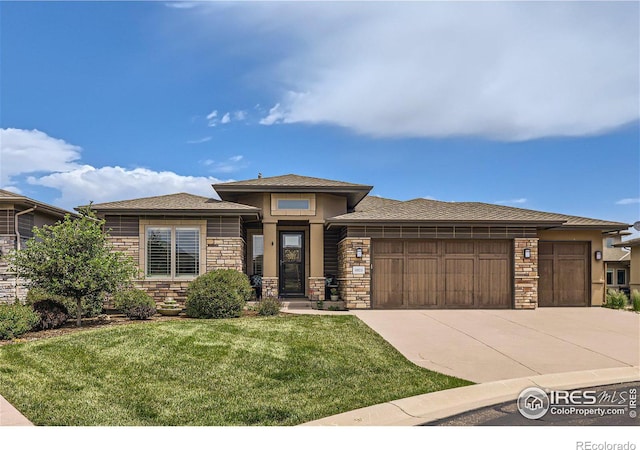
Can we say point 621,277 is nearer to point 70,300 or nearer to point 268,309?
point 268,309

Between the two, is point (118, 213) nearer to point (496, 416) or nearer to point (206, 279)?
point (206, 279)

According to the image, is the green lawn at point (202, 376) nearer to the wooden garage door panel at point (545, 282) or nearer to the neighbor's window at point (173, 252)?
the neighbor's window at point (173, 252)

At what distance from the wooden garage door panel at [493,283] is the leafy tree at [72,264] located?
1042cm

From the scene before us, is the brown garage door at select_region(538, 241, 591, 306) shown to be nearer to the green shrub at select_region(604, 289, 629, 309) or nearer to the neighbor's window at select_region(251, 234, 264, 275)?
the green shrub at select_region(604, 289, 629, 309)

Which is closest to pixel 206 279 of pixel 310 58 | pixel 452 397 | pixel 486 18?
pixel 310 58

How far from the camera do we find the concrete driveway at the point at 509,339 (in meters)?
7.44

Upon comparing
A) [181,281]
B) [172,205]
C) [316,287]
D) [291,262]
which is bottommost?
[316,287]

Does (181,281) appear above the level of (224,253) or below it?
below

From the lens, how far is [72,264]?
10.2 m

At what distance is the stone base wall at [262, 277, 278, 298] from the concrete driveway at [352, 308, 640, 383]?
142 inches

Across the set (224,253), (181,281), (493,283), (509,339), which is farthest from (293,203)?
(509,339)

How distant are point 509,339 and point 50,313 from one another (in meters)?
9.88

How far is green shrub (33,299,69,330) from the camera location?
996 cm
